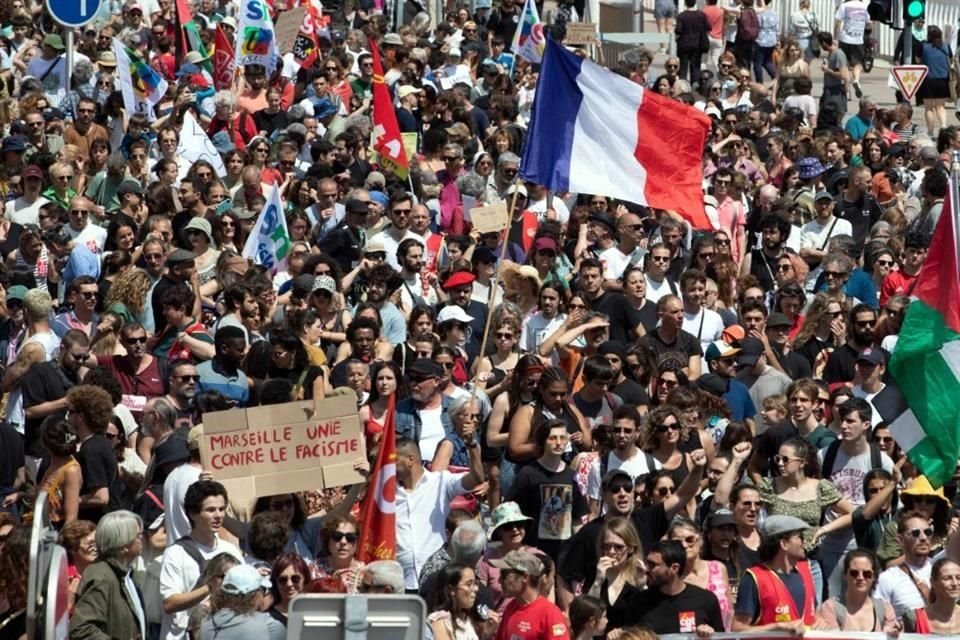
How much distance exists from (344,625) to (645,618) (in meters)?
3.01

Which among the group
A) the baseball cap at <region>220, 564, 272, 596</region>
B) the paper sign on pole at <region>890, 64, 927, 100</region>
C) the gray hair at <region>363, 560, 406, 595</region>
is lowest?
the paper sign on pole at <region>890, 64, 927, 100</region>

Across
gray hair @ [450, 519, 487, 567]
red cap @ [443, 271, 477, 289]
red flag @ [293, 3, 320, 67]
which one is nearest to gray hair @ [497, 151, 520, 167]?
red cap @ [443, 271, 477, 289]

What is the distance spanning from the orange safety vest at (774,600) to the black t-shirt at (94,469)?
3.21 meters

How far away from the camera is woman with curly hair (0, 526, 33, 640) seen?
9305 millimetres

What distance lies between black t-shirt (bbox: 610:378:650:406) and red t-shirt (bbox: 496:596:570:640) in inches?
125

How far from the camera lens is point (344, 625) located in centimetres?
746

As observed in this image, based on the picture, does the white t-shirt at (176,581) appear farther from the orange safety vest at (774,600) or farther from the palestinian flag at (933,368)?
the palestinian flag at (933,368)

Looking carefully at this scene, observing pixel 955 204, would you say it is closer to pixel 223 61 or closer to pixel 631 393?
pixel 631 393

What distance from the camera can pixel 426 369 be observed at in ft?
41.5

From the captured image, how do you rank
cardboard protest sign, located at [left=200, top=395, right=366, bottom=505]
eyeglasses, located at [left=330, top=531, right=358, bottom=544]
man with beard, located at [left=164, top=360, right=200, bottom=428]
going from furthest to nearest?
1. man with beard, located at [left=164, top=360, right=200, bottom=428]
2. cardboard protest sign, located at [left=200, top=395, right=366, bottom=505]
3. eyeglasses, located at [left=330, top=531, right=358, bottom=544]

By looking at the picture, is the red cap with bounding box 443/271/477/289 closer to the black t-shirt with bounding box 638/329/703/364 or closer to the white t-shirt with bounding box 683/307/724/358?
the black t-shirt with bounding box 638/329/703/364

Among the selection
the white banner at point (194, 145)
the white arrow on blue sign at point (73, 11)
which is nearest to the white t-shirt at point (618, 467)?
the white banner at point (194, 145)

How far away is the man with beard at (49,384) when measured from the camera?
1286 centimetres

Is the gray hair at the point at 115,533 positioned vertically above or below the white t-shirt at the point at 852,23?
above
